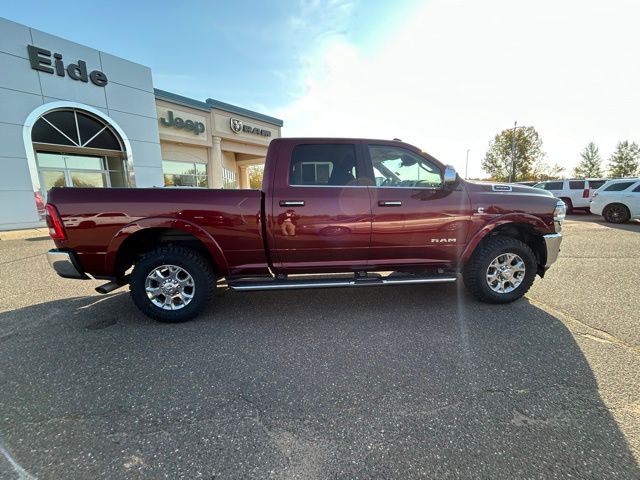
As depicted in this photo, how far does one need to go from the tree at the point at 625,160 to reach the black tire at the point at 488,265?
6192 centimetres

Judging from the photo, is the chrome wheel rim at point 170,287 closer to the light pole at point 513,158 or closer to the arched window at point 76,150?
the arched window at point 76,150

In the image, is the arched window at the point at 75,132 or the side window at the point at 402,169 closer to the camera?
the side window at the point at 402,169

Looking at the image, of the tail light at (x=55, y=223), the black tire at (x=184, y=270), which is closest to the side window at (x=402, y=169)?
the black tire at (x=184, y=270)

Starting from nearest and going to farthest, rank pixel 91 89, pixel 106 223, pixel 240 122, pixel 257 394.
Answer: pixel 257 394 → pixel 106 223 → pixel 91 89 → pixel 240 122

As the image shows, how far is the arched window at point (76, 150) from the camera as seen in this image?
37.3ft

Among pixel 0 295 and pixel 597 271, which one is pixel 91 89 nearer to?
pixel 0 295

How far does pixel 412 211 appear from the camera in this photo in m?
3.54

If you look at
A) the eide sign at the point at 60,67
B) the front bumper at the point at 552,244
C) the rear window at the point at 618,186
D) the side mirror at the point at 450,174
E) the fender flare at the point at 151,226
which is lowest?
the front bumper at the point at 552,244

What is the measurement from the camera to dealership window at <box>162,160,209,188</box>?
16844mm

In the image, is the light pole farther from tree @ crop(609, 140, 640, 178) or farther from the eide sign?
the eide sign

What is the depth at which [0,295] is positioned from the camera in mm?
4379

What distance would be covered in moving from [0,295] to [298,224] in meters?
4.68

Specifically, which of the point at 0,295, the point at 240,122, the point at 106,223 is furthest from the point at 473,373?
the point at 240,122

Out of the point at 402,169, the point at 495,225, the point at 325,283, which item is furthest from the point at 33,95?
the point at 495,225
